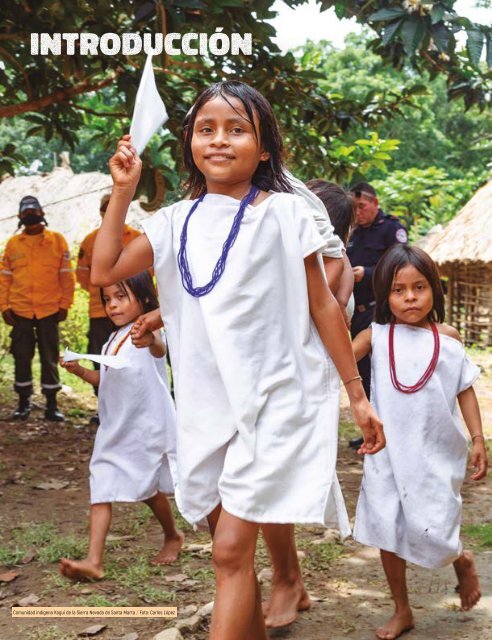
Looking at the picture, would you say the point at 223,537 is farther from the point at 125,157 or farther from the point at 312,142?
the point at 312,142

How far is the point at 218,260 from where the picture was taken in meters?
2.48

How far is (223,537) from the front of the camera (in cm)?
236

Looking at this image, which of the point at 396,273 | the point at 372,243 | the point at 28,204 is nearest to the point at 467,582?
the point at 396,273

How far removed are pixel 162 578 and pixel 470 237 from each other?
13571mm

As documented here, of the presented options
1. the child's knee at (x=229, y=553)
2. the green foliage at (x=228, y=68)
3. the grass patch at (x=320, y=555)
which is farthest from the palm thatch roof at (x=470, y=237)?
the child's knee at (x=229, y=553)

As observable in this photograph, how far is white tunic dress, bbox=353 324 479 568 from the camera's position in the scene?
318 centimetres

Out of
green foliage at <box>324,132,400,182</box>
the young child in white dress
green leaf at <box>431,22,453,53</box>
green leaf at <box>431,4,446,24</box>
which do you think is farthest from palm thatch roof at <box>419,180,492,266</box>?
the young child in white dress

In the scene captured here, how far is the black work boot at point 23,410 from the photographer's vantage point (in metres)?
8.20

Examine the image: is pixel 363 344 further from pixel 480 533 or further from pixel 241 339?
pixel 480 533

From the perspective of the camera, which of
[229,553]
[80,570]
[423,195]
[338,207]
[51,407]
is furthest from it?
[423,195]

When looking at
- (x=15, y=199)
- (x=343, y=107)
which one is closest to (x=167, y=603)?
(x=343, y=107)

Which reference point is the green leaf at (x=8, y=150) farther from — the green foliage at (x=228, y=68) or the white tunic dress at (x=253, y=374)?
the white tunic dress at (x=253, y=374)

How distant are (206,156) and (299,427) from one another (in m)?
0.81

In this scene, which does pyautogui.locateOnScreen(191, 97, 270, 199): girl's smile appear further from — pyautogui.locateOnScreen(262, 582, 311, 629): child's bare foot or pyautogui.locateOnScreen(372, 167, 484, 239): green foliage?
pyautogui.locateOnScreen(372, 167, 484, 239): green foliage
